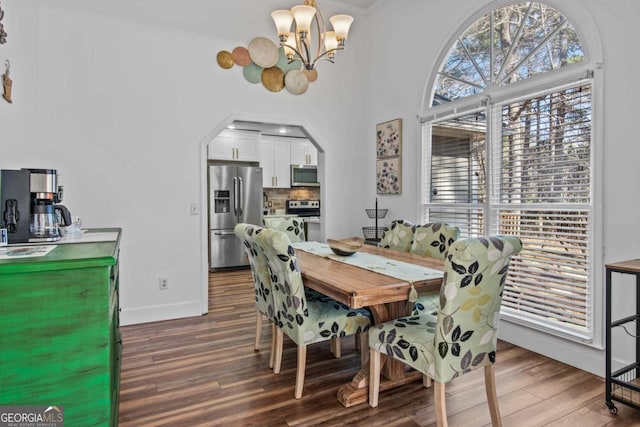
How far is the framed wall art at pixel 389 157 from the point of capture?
4223 millimetres

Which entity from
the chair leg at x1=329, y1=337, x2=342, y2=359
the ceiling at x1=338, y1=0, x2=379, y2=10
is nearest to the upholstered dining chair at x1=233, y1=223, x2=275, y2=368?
the chair leg at x1=329, y1=337, x2=342, y2=359

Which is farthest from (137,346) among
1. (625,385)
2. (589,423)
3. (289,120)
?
(625,385)

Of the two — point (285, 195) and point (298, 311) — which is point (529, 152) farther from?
point (285, 195)

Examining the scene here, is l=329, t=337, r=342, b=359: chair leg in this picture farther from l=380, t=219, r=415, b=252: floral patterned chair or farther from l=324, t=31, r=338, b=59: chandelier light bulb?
l=324, t=31, r=338, b=59: chandelier light bulb

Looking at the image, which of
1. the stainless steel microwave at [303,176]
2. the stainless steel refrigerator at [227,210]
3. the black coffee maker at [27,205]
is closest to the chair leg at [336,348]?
the black coffee maker at [27,205]

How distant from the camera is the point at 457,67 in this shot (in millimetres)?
3541

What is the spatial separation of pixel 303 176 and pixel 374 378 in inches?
215

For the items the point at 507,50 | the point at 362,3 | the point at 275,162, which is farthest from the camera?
the point at 275,162

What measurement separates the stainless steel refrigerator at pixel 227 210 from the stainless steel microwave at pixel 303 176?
1076 millimetres

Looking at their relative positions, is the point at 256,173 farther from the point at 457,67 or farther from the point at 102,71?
the point at 457,67

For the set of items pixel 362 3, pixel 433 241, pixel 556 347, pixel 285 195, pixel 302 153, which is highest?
pixel 362 3

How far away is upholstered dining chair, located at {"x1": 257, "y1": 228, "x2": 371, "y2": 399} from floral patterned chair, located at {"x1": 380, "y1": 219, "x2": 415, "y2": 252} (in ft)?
3.07

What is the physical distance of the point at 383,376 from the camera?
7.84 feet

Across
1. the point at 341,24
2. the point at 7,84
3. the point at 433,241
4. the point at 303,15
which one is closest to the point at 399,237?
the point at 433,241
